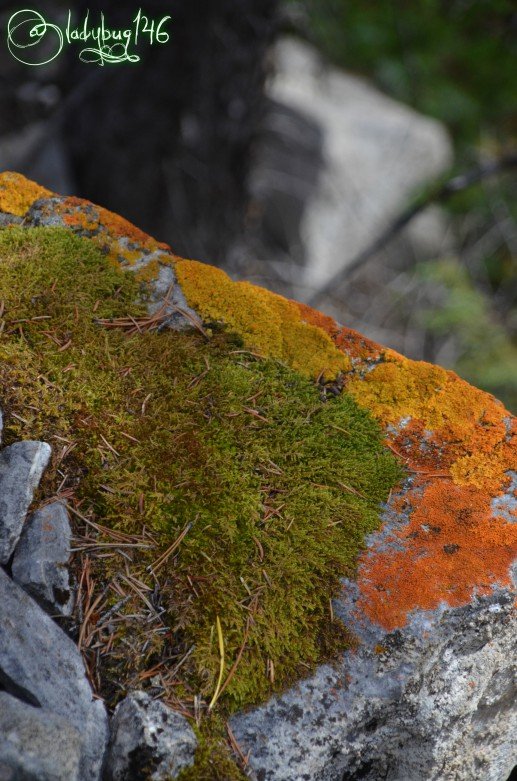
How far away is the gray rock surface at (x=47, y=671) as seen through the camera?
1.79 m

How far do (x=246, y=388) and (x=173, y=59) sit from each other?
478cm

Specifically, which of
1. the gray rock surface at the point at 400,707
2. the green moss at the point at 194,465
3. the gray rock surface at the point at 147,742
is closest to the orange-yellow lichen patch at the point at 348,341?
the green moss at the point at 194,465

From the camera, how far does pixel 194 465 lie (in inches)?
90.8

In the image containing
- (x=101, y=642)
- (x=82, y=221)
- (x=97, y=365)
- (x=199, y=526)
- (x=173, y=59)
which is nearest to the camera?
(x=101, y=642)

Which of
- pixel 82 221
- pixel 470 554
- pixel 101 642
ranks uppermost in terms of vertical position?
pixel 82 221

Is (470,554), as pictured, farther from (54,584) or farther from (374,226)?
(374,226)

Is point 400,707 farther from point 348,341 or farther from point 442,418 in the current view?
point 348,341

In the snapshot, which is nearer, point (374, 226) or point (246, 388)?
point (246, 388)

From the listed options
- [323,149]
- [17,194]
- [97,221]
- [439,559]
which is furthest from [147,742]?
[323,149]

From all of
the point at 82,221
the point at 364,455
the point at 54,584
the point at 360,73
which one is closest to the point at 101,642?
the point at 54,584

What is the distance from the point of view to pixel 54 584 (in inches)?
78.4

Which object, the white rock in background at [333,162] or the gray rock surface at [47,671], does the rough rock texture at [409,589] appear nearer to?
the gray rock surface at [47,671]

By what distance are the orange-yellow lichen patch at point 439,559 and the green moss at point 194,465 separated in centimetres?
12

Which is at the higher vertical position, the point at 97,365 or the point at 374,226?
the point at 97,365
